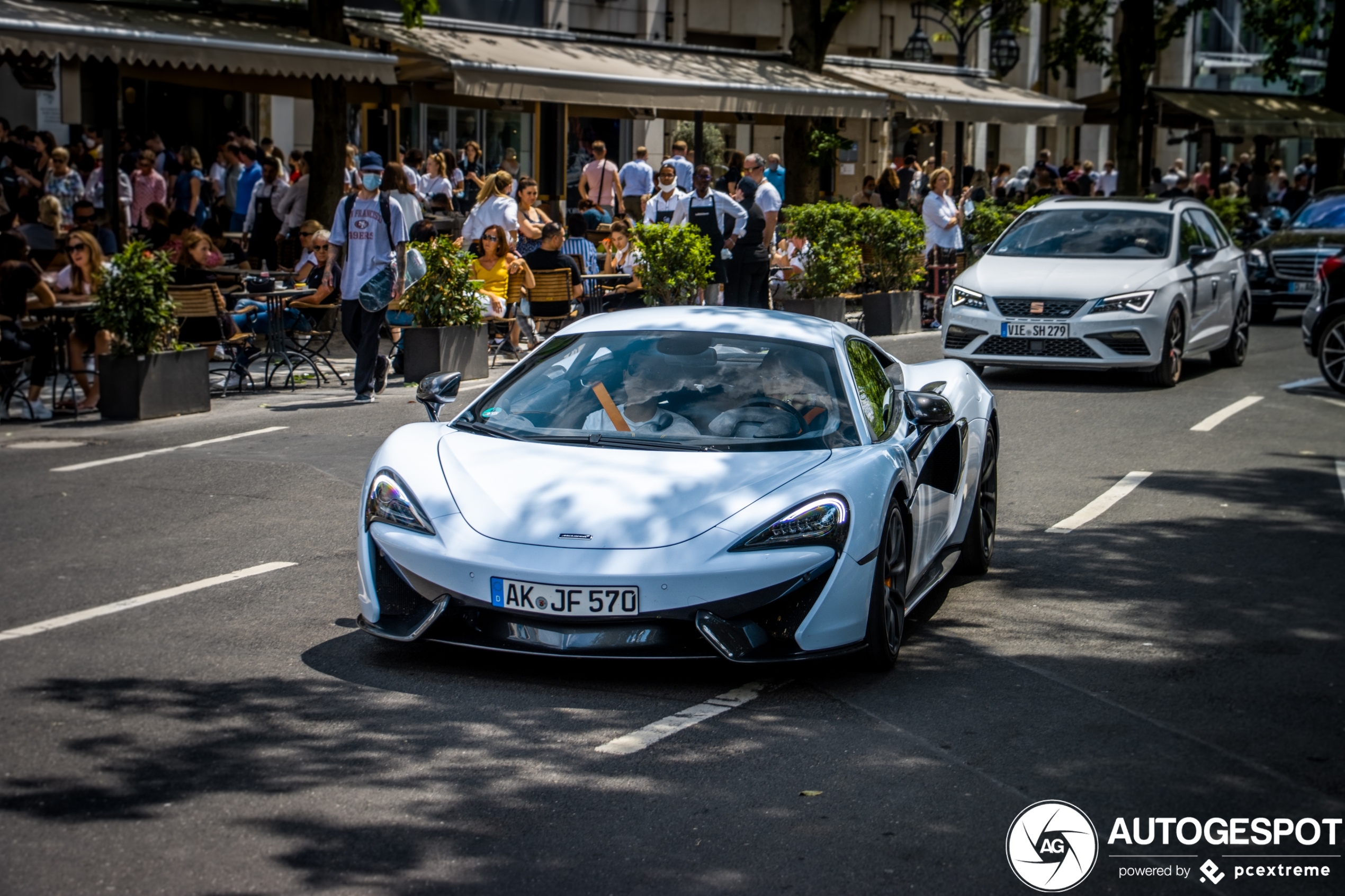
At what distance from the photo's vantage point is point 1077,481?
11461 mm

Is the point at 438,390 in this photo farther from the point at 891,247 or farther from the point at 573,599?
the point at 891,247

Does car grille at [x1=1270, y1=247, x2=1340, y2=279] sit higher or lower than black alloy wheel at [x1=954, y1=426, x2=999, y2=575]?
higher

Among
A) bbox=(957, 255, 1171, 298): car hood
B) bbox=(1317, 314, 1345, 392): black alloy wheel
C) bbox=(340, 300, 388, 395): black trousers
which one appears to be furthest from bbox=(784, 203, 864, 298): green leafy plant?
bbox=(340, 300, 388, 395): black trousers

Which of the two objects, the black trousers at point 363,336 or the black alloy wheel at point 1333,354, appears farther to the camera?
the black alloy wheel at point 1333,354

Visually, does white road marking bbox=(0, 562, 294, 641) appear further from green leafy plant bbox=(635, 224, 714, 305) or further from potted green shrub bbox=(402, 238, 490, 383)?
green leafy plant bbox=(635, 224, 714, 305)

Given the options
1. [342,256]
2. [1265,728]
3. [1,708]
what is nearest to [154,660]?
[1,708]

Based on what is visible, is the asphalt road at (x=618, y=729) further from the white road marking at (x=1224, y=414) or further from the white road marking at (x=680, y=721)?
the white road marking at (x=1224, y=414)

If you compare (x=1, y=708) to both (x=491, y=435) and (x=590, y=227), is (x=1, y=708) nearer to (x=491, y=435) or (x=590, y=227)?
(x=491, y=435)

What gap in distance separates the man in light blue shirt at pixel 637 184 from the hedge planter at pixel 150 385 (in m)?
13.3

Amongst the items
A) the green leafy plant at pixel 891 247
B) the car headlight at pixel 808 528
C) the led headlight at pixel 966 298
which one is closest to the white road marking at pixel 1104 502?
the car headlight at pixel 808 528

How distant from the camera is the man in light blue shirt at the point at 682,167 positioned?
24.6 m

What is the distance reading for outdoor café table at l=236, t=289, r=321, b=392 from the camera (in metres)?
15.7

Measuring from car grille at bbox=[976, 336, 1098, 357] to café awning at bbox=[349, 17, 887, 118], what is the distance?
25.0 feet

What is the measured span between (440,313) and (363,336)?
1435 millimetres
